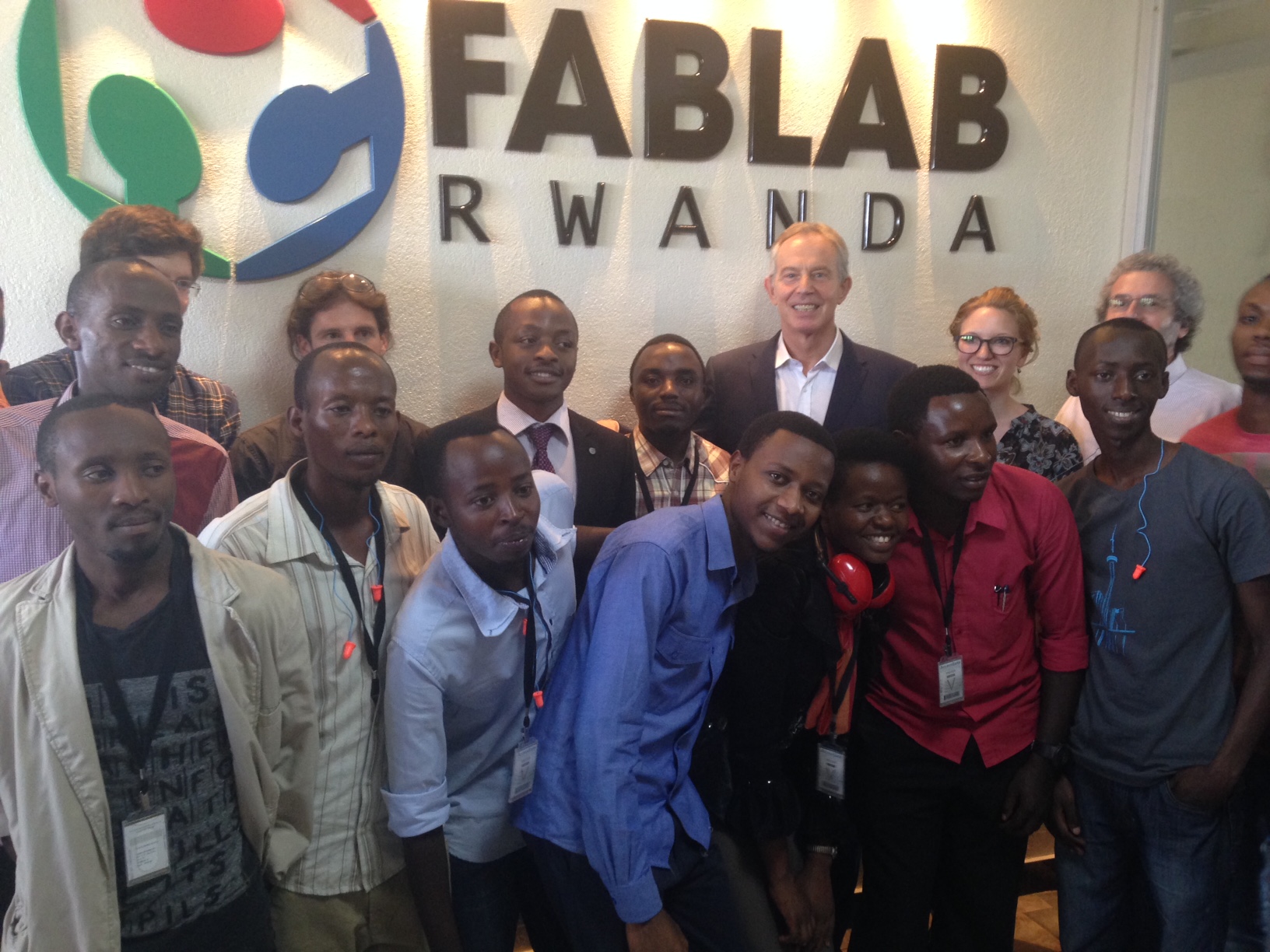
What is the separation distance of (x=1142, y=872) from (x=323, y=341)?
102 inches

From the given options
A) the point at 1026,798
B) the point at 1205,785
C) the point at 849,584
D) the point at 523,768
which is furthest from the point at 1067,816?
the point at 523,768

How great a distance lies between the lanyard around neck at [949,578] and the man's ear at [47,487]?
1.74m

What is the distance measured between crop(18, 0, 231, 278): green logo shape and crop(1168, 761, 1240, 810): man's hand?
3.07 metres

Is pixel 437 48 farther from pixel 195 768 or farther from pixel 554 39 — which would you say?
pixel 195 768

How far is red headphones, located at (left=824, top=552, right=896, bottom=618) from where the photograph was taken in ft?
5.99

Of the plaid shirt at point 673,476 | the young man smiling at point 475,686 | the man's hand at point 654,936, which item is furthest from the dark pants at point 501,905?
the plaid shirt at point 673,476

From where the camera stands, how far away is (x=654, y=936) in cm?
161

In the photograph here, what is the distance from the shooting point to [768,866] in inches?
73.2

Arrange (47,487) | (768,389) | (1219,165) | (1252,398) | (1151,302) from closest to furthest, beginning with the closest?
(47,487)
(1252,398)
(1151,302)
(768,389)
(1219,165)

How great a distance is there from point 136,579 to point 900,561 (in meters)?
1.56

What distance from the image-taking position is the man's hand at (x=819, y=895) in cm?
187

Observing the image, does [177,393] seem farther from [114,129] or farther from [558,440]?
[558,440]

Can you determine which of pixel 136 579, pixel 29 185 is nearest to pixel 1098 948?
pixel 136 579

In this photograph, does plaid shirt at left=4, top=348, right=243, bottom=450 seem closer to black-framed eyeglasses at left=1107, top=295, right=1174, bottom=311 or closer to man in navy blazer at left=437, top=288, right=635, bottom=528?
man in navy blazer at left=437, top=288, right=635, bottom=528
